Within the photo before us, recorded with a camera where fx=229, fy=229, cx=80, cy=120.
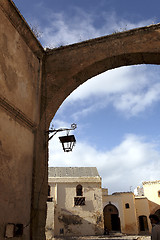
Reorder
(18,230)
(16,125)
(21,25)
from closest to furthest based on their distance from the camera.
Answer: (18,230) < (16,125) < (21,25)

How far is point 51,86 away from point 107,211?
22993mm

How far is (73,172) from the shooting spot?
24641 mm

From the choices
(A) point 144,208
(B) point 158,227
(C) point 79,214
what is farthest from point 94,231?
(B) point 158,227

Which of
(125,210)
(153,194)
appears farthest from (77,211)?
(153,194)

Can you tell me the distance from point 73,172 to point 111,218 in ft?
23.4

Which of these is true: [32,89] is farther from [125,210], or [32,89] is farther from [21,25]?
[125,210]

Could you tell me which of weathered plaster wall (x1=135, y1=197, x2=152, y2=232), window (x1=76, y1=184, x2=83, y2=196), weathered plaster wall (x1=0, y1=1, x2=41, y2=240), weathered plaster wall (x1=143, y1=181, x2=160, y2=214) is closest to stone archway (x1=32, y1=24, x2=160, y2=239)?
weathered plaster wall (x1=0, y1=1, x2=41, y2=240)

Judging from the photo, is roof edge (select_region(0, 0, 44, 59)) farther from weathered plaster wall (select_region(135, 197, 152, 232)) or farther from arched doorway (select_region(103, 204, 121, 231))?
weathered plaster wall (select_region(135, 197, 152, 232))

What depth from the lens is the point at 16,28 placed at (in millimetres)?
5367

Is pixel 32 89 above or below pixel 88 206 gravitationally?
above

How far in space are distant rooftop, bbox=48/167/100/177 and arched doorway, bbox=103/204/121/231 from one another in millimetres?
4565

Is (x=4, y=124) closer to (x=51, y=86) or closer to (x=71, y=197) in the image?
(x=51, y=86)

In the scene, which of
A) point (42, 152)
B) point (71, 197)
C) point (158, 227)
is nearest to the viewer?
point (158, 227)

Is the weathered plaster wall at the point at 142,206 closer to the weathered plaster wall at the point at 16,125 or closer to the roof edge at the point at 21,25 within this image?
the weathered plaster wall at the point at 16,125
